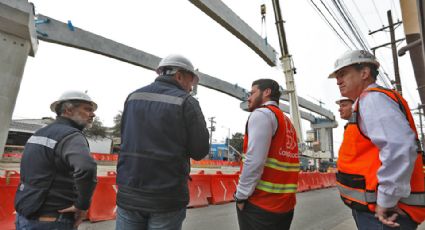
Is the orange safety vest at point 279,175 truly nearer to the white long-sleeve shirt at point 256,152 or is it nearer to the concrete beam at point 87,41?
the white long-sleeve shirt at point 256,152

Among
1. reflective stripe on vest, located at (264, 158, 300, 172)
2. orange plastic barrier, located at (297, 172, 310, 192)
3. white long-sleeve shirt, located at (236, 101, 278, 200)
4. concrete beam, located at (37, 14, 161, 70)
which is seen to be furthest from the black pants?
concrete beam, located at (37, 14, 161, 70)

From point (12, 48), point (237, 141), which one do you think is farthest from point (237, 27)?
point (237, 141)

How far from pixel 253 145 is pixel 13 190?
15.0ft

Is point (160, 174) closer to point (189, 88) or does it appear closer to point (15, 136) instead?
point (189, 88)

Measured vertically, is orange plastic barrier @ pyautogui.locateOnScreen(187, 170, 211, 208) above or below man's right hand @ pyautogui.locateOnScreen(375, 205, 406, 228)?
below

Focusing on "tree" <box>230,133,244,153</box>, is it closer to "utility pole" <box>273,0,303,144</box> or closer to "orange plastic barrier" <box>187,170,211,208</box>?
"utility pole" <box>273,0,303,144</box>

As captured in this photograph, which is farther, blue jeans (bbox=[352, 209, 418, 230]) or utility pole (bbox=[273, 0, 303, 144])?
utility pole (bbox=[273, 0, 303, 144])

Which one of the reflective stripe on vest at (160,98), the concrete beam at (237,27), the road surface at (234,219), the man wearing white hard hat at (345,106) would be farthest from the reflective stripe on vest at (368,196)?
the concrete beam at (237,27)

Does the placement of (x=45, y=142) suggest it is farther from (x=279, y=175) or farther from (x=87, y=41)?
(x=87, y=41)

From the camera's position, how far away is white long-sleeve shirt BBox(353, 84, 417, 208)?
155cm

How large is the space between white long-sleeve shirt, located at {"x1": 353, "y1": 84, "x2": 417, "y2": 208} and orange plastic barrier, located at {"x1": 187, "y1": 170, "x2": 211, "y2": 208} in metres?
6.49

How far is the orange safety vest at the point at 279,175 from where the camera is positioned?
2326 millimetres

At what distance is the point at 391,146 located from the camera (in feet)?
5.20

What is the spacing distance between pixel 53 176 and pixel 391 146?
2.19 meters
